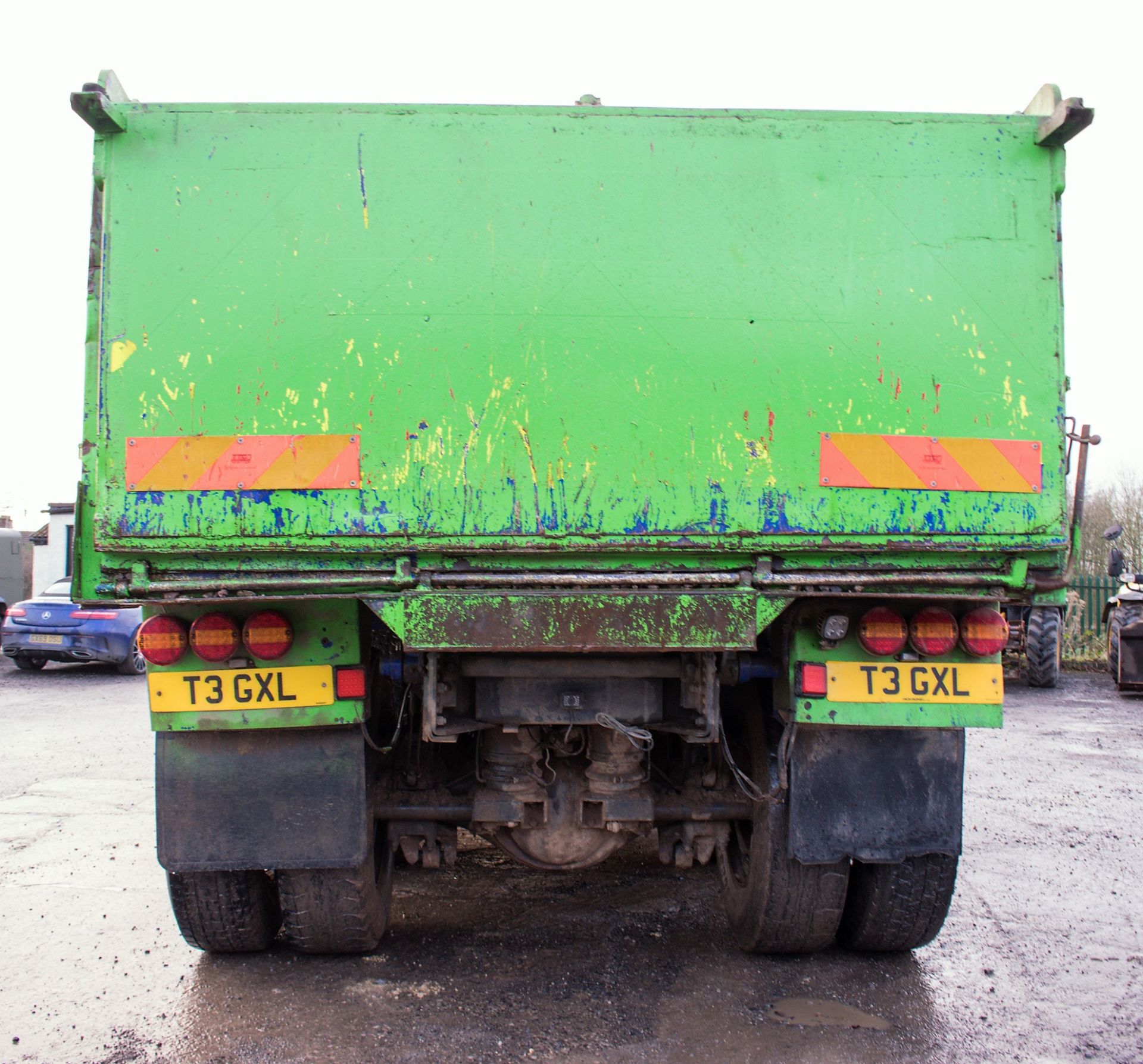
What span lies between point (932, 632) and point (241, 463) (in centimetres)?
216

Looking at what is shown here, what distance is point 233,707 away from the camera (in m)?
2.94

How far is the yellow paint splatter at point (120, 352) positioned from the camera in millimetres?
2750

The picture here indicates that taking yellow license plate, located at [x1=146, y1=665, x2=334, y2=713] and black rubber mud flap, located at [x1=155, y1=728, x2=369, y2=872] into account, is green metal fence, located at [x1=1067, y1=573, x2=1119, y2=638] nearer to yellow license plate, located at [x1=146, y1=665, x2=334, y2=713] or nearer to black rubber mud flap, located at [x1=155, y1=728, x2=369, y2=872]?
black rubber mud flap, located at [x1=155, y1=728, x2=369, y2=872]

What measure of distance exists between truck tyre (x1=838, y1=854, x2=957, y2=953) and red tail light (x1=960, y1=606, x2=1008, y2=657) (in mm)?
805

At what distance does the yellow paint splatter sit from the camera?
2.75 meters

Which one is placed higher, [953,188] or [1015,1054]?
[953,188]

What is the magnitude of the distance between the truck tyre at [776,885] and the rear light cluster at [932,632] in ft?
1.84

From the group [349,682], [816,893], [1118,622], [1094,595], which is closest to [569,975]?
[816,893]

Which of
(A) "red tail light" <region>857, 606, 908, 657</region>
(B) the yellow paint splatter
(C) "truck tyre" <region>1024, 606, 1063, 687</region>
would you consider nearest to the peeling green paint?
(B) the yellow paint splatter

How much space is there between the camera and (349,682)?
117 inches

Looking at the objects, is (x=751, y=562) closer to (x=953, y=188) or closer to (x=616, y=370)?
(x=616, y=370)

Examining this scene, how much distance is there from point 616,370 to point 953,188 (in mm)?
1193

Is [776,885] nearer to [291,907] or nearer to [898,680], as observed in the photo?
[898,680]

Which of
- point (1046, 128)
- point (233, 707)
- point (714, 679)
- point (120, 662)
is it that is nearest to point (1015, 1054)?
point (714, 679)
